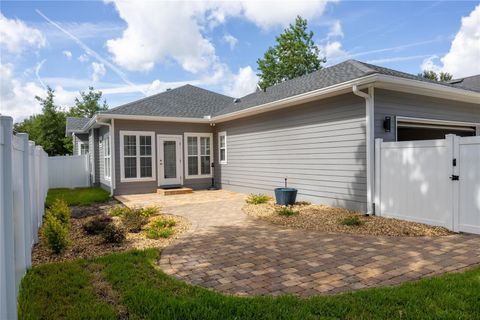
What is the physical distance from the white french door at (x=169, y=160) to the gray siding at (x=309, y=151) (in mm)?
2283

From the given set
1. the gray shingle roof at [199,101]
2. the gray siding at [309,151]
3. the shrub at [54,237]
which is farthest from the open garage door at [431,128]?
the shrub at [54,237]

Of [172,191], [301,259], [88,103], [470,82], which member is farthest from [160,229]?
[88,103]

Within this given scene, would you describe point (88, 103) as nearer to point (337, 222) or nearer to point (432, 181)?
point (337, 222)

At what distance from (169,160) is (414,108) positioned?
8.84 m

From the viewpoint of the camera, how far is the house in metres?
7.05

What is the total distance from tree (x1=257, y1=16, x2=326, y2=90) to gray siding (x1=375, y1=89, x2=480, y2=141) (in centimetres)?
2229

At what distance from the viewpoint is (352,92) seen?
282 inches

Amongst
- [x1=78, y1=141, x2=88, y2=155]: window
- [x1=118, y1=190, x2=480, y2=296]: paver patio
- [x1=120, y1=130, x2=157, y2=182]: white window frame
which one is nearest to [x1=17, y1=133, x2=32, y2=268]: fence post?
[x1=118, y1=190, x2=480, y2=296]: paver patio

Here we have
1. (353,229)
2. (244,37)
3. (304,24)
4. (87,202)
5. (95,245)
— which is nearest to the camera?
(95,245)

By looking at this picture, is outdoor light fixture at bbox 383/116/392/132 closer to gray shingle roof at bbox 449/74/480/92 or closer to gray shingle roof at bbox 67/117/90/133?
gray shingle roof at bbox 449/74/480/92

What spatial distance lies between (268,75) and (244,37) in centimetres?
1313

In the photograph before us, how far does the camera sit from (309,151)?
8570 mm

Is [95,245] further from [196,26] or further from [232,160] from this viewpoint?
[196,26]

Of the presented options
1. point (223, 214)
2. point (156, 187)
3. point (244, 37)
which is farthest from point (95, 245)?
point (244, 37)
